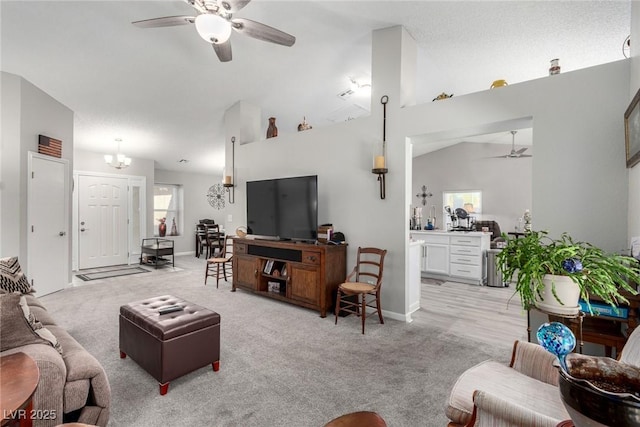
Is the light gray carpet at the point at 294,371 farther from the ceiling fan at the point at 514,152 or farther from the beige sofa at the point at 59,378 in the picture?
the ceiling fan at the point at 514,152

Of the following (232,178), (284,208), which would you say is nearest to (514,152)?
(284,208)

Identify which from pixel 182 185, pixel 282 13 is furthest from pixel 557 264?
pixel 182 185

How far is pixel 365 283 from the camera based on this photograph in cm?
347

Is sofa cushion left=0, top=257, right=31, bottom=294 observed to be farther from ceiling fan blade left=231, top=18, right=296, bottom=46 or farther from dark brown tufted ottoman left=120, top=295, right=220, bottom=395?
ceiling fan blade left=231, top=18, right=296, bottom=46

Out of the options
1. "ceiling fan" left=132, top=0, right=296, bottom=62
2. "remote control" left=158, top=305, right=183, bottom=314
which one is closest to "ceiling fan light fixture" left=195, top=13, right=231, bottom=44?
"ceiling fan" left=132, top=0, right=296, bottom=62

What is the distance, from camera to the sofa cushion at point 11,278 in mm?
2102

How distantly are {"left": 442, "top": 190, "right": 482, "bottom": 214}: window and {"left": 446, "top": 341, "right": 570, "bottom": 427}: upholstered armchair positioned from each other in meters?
7.27

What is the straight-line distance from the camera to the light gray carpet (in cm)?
178

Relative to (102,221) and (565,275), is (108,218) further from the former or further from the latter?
(565,275)

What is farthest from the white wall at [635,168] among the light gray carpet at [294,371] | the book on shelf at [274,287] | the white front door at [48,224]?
the white front door at [48,224]

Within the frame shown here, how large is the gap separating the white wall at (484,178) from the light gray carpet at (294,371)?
18.8ft

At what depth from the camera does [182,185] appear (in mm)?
8609

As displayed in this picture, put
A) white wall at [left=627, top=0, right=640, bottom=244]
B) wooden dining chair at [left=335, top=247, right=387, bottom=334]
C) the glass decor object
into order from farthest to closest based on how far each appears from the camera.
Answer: wooden dining chair at [left=335, top=247, right=387, bottom=334] → white wall at [left=627, top=0, right=640, bottom=244] → the glass decor object

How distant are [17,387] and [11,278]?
1.69 meters
